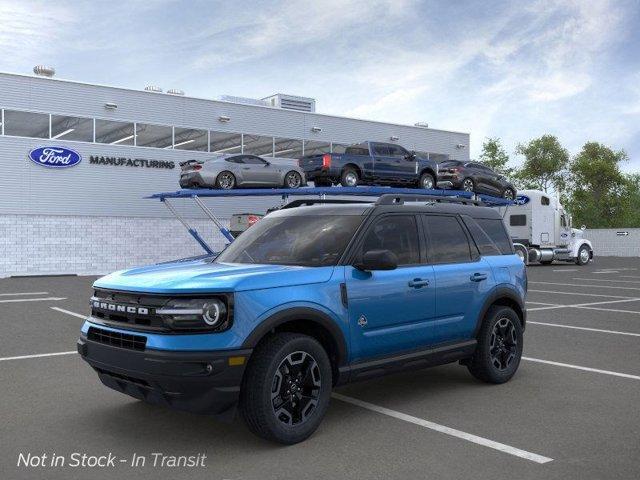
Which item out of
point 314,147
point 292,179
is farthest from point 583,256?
point 292,179

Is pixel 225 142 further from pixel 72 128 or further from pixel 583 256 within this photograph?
pixel 583 256

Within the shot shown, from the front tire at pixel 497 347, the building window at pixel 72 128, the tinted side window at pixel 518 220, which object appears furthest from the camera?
the tinted side window at pixel 518 220

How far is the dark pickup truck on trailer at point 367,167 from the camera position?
22406 mm

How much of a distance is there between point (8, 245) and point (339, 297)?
24.6 meters

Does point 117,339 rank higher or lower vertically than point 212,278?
lower

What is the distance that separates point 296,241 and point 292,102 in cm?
3163

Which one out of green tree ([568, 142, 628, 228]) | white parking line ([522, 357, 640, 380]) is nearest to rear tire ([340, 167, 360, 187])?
white parking line ([522, 357, 640, 380])

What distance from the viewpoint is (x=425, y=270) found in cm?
588

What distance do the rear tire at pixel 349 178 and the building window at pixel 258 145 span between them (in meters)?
11.0

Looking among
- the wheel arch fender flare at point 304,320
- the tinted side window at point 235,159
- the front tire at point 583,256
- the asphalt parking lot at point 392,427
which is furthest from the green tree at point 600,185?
the wheel arch fender flare at point 304,320

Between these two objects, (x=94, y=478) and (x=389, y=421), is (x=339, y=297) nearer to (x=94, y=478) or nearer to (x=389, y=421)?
(x=389, y=421)

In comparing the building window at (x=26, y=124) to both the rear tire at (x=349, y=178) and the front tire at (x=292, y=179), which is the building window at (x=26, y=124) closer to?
the front tire at (x=292, y=179)

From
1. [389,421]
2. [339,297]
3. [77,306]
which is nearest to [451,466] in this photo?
[389,421]

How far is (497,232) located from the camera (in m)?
7.12
